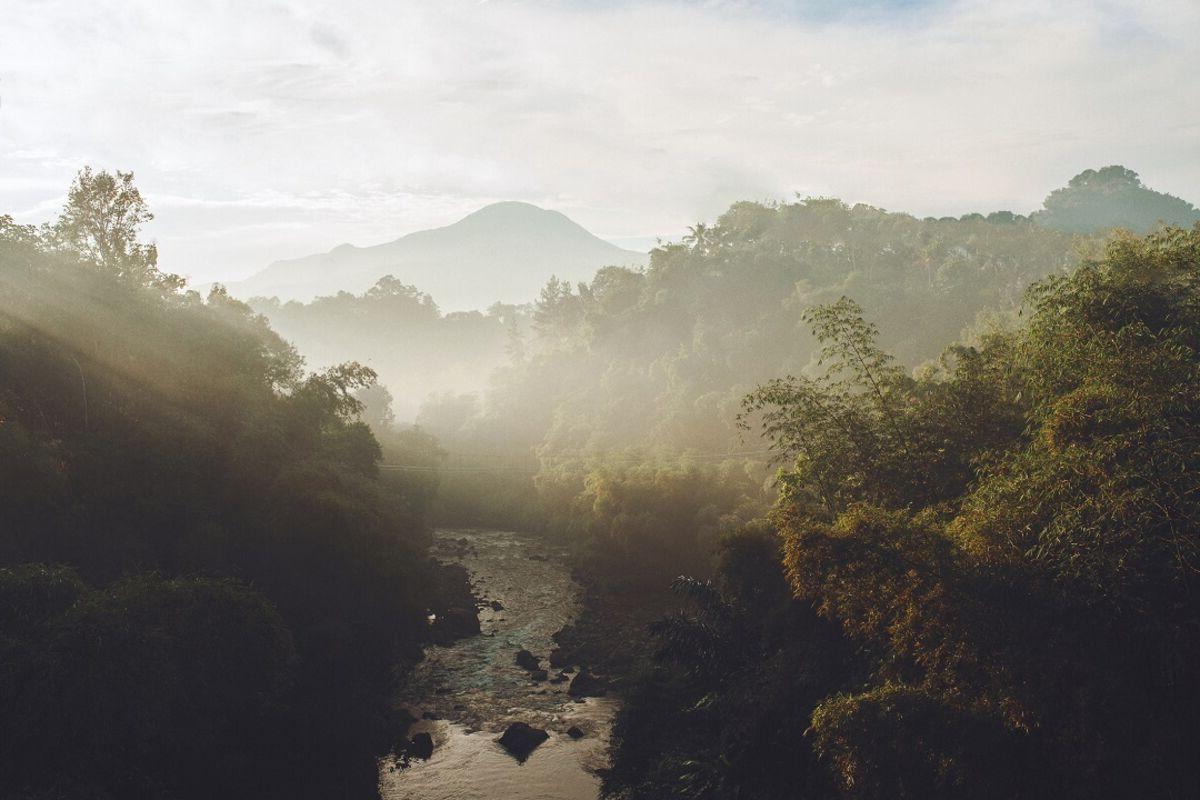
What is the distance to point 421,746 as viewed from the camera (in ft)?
56.7

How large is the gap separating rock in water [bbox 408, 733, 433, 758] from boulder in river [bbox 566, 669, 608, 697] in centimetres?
461

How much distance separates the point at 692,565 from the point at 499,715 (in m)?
12.1

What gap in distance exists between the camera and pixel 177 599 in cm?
1277

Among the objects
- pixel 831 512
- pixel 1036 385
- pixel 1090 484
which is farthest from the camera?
pixel 831 512

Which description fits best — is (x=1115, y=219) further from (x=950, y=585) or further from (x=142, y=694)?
(x=142, y=694)

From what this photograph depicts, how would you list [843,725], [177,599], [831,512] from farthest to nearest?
[831,512] → [177,599] → [843,725]

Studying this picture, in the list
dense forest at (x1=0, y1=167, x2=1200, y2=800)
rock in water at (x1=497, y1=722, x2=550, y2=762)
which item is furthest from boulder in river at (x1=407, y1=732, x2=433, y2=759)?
rock in water at (x1=497, y1=722, x2=550, y2=762)

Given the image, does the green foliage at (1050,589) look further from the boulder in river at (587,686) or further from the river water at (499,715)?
the boulder in river at (587,686)

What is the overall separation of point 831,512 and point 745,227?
5767cm

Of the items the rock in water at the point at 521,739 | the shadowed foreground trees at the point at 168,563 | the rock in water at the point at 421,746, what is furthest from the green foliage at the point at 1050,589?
the shadowed foreground trees at the point at 168,563

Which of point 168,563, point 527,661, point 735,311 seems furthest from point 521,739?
point 735,311

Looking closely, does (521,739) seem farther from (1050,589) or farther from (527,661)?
(1050,589)

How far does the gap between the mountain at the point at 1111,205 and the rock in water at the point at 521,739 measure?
8289 cm

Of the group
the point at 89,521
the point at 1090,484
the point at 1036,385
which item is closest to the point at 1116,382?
the point at 1090,484
